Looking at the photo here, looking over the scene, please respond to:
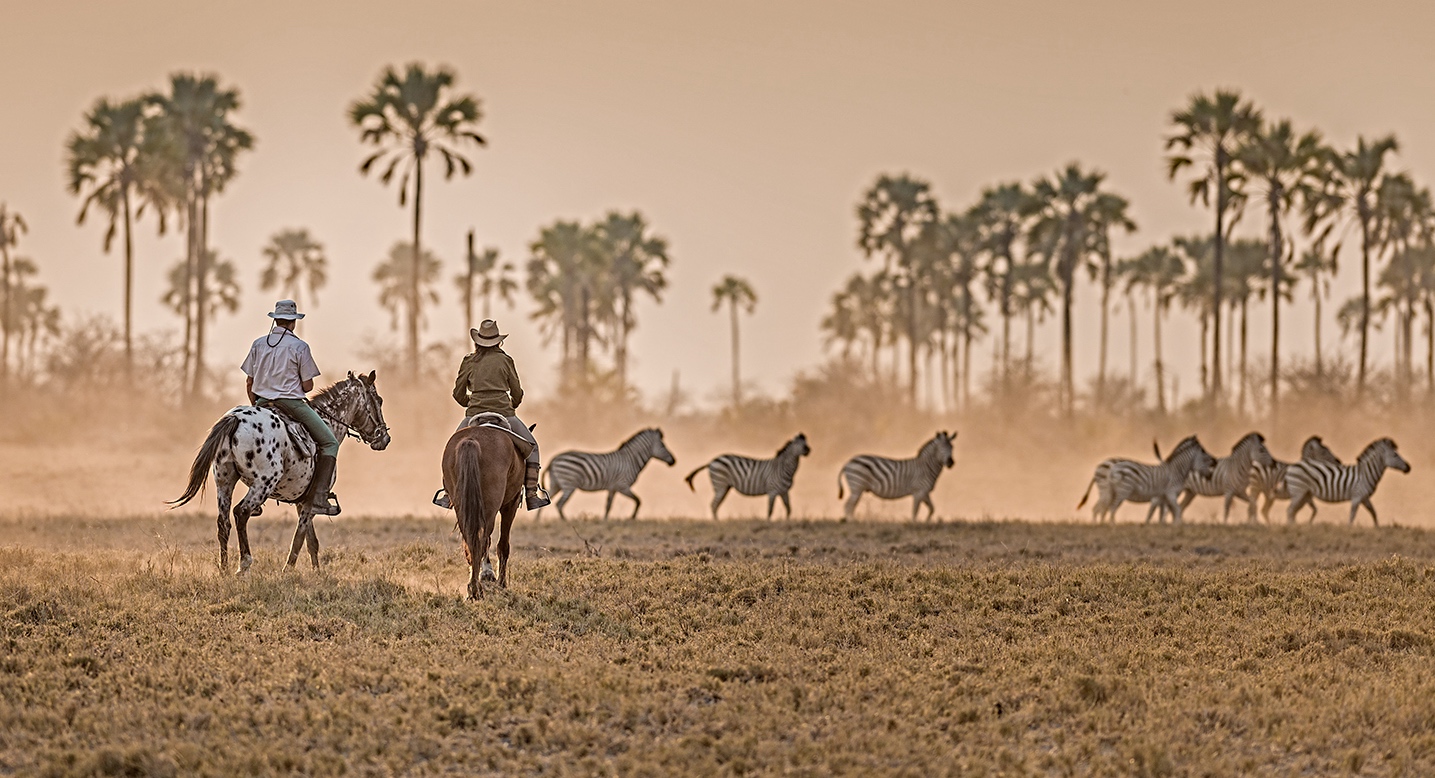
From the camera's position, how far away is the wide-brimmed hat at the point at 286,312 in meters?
14.2

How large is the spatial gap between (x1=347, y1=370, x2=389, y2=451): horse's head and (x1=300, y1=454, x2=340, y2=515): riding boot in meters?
0.92

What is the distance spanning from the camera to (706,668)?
33.2 feet

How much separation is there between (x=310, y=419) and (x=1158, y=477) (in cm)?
1833

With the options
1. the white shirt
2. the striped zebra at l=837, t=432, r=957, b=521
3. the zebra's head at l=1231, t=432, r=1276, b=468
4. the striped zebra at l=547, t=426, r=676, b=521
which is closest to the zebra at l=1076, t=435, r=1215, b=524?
the zebra's head at l=1231, t=432, r=1276, b=468

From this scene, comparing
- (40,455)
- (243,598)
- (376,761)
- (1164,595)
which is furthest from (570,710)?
(40,455)

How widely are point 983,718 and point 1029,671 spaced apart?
130 cm

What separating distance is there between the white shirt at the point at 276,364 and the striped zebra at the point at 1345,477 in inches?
777

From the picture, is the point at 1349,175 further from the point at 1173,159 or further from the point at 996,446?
the point at 996,446

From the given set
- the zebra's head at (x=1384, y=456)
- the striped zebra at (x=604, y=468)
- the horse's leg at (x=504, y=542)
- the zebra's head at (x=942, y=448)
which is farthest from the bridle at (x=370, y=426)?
the zebra's head at (x=1384, y=456)

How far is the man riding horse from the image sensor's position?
13984mm

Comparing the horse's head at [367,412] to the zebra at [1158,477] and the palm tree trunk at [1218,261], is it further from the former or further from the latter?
the palm tree trunk at [1218,261]

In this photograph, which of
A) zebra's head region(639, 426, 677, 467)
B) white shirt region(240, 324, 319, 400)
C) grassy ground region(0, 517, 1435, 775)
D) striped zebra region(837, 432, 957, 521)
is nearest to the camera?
grassy ground region(0, 517, 1435, 775)

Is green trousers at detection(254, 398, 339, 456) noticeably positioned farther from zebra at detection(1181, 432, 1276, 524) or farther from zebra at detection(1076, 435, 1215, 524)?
zebra at detection(1181, 432, 1276, 524)

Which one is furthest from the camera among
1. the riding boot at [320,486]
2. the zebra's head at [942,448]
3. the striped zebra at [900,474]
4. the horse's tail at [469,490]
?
the striped zebra at [900,474]
